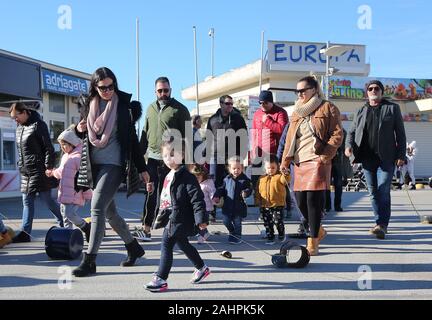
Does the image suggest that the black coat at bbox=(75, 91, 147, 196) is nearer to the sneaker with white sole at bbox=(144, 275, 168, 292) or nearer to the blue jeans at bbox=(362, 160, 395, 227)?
the sneaker with white sole at bbox=(144, 275, 168, 292)

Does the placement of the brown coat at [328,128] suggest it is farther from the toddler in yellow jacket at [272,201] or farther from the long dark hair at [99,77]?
the long dark hair at [99,77]

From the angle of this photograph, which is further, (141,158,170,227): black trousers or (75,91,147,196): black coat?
(141,158,170,227): black trousers

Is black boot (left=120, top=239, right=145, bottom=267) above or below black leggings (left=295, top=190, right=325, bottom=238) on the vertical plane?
below

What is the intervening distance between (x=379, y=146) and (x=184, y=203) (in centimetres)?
341

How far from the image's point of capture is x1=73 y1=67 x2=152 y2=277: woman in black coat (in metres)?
4.62

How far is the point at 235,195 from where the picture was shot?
642 cm

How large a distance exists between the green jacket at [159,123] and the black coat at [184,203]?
2.06 meters

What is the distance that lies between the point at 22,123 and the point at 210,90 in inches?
1643

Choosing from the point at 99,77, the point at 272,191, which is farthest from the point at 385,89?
the point at 99,77

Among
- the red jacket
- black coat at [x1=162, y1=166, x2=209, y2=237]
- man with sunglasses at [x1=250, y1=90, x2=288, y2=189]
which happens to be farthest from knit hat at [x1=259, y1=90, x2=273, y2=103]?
black coat at [x1=162, y1=166, x2=209, y2=237]

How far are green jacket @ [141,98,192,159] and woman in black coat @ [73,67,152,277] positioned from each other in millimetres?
1524

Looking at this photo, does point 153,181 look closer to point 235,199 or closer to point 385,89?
point 235,199

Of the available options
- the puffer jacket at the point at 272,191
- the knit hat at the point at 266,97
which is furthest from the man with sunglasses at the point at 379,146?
the knit hat at the point at 266,97

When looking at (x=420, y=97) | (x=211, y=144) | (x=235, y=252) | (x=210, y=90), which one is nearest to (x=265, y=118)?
(x=211, y=144)
